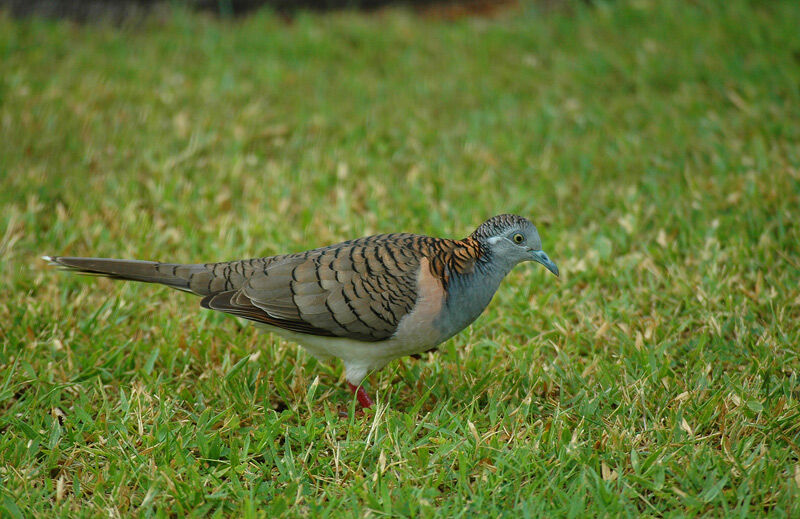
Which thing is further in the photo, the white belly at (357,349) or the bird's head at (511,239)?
the bird's head at (511,239)

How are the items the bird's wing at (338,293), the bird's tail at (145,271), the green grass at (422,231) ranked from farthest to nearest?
the bird's tail at (145,271), the bird's wing at (338,293), the green grass at (422,231)

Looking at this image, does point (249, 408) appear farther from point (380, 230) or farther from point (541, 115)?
point (541, 115)

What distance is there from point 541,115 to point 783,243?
2.30m

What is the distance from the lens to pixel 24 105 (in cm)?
569

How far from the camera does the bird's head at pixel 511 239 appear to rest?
3.42m

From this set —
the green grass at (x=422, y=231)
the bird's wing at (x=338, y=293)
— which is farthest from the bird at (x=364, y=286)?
the green grass at (x=422, y=231)

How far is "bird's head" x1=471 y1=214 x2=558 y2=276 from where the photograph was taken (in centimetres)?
342

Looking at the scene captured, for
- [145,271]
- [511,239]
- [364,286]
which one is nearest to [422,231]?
[511,239]

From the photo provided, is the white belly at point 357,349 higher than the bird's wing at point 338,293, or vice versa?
the bird's wing at point 338,293

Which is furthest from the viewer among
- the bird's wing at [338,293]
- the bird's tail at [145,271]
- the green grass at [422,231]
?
the bird's tail at [145,271]

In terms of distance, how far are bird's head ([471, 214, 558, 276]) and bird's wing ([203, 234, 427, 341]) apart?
299mm

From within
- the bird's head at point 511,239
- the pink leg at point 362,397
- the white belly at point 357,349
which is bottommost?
the pink leg at point 362,397

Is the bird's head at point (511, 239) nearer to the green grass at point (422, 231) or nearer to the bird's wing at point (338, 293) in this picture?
the bird's wing at point (338, 293)

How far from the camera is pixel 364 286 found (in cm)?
331
